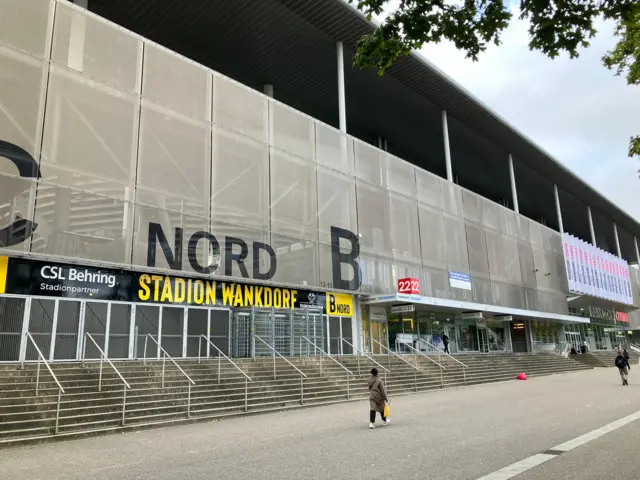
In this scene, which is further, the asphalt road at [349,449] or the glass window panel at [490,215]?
the glass window panel at [490,215]

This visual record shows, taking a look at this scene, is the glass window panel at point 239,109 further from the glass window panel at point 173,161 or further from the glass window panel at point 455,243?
the glass window panel at point 455,243

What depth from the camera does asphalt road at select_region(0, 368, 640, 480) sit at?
6.49 metres

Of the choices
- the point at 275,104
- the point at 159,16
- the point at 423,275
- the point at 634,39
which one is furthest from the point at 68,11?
the point at 423,275

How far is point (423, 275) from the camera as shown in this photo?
28062mm

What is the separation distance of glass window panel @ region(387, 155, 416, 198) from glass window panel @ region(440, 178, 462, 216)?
3114 mm

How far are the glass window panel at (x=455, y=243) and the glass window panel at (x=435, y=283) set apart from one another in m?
1.09

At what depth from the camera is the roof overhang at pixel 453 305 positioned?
24.3m

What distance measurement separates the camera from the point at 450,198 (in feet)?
105

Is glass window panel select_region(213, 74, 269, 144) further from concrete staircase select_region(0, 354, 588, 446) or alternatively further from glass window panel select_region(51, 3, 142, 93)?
concrete staircase select_region(0, 354, 588, 446)

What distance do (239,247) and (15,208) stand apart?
7.67 meters

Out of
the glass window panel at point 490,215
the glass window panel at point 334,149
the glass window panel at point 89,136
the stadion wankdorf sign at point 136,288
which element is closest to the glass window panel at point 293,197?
the glass window panel at point 334,149

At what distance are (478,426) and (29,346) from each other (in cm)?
1264

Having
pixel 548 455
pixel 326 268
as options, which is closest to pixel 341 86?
pixel 326 268

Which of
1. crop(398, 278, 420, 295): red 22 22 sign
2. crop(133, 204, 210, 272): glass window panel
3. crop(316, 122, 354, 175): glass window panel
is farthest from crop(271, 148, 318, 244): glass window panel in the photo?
crop(398, 278, 420, 295): red 22 22 sign
